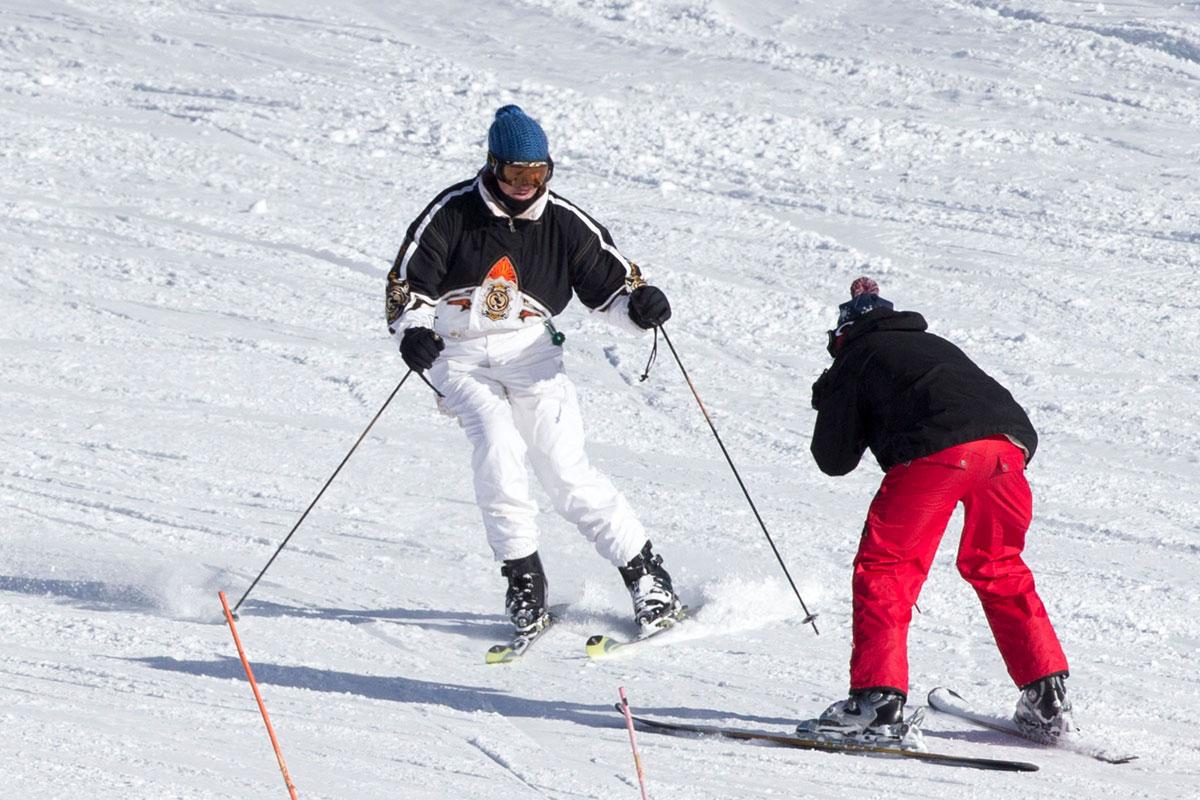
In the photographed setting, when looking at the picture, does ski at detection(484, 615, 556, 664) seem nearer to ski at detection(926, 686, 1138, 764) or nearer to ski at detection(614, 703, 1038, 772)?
ski at detection(614, 703, 1038, 772)

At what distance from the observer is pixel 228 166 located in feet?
42.7

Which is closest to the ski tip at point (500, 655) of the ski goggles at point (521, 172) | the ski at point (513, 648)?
the ski at point (513, 648)

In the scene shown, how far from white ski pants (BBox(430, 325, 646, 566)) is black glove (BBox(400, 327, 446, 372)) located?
0.40 m

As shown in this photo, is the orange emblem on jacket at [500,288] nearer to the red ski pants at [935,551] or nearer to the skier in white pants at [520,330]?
the skier in white pants at [520,330]

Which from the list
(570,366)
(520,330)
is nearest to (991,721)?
(520,330)

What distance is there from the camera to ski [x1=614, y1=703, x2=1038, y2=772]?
4664 mm

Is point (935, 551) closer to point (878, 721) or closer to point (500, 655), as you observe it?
point (878, 721)

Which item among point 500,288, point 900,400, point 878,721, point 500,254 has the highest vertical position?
point 900,400

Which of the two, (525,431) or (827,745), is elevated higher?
(525,431)

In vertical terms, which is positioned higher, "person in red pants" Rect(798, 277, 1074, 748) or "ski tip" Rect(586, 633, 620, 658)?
"person in red pants" Rect(798, 277, 1074, 748)

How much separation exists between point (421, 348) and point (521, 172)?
73cm

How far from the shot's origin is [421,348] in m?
5.64

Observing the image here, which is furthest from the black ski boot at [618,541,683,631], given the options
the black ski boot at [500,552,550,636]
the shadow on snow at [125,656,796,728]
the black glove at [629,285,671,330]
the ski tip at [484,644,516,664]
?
the black glove at [629,285,671,330]

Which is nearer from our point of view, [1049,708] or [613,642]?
[1049,708]
